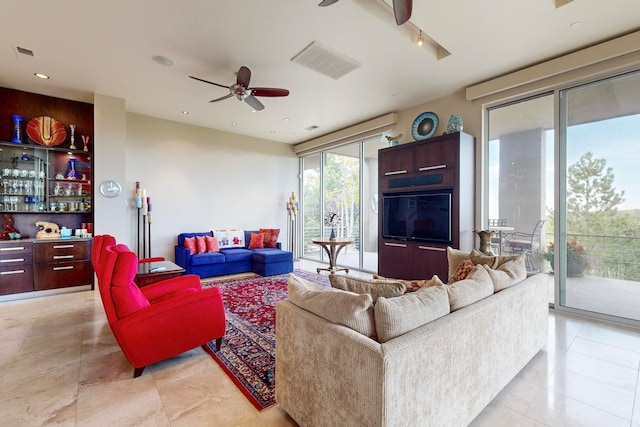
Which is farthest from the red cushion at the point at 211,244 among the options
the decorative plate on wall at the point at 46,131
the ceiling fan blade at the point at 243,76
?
the ceiling fan blade at the point at 243,76

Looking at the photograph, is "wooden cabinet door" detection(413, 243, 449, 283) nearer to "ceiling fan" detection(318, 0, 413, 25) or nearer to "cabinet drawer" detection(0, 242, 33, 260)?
"ceiling fan" detection(318, 0, 413, 25)

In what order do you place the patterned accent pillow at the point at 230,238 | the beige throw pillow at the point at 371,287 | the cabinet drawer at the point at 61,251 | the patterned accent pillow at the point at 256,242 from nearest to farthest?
the beige throw pillow at the point at 371,287 < the cabinet drawer at the point at 61,251 < the patterned accent pillow at the point at 230,238 < the patterned accent pillow at the point at 256,242

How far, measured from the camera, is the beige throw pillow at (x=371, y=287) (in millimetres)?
1647

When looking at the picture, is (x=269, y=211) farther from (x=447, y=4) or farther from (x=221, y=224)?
(x=447, y=4)

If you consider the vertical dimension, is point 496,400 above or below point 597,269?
below

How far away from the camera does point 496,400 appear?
1929 mm

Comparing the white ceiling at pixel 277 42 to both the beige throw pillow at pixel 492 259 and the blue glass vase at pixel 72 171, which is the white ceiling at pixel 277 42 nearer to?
the blue glass vase at pixel 72 171

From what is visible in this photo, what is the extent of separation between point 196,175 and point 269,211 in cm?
196

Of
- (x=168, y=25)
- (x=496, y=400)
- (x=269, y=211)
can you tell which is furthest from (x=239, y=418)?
(x=269, y=211)

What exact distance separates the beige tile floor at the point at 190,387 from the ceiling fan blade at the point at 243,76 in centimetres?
297

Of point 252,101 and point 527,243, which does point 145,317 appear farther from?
point 527,243

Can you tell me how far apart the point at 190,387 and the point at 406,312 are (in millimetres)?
1719

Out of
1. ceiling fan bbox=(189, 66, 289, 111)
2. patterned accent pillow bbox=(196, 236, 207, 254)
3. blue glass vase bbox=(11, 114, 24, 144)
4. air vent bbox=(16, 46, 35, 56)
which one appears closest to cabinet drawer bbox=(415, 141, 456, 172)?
ceiling fan bbox=(189, 66, 289, 111)

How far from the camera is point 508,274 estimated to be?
90.9 inches
